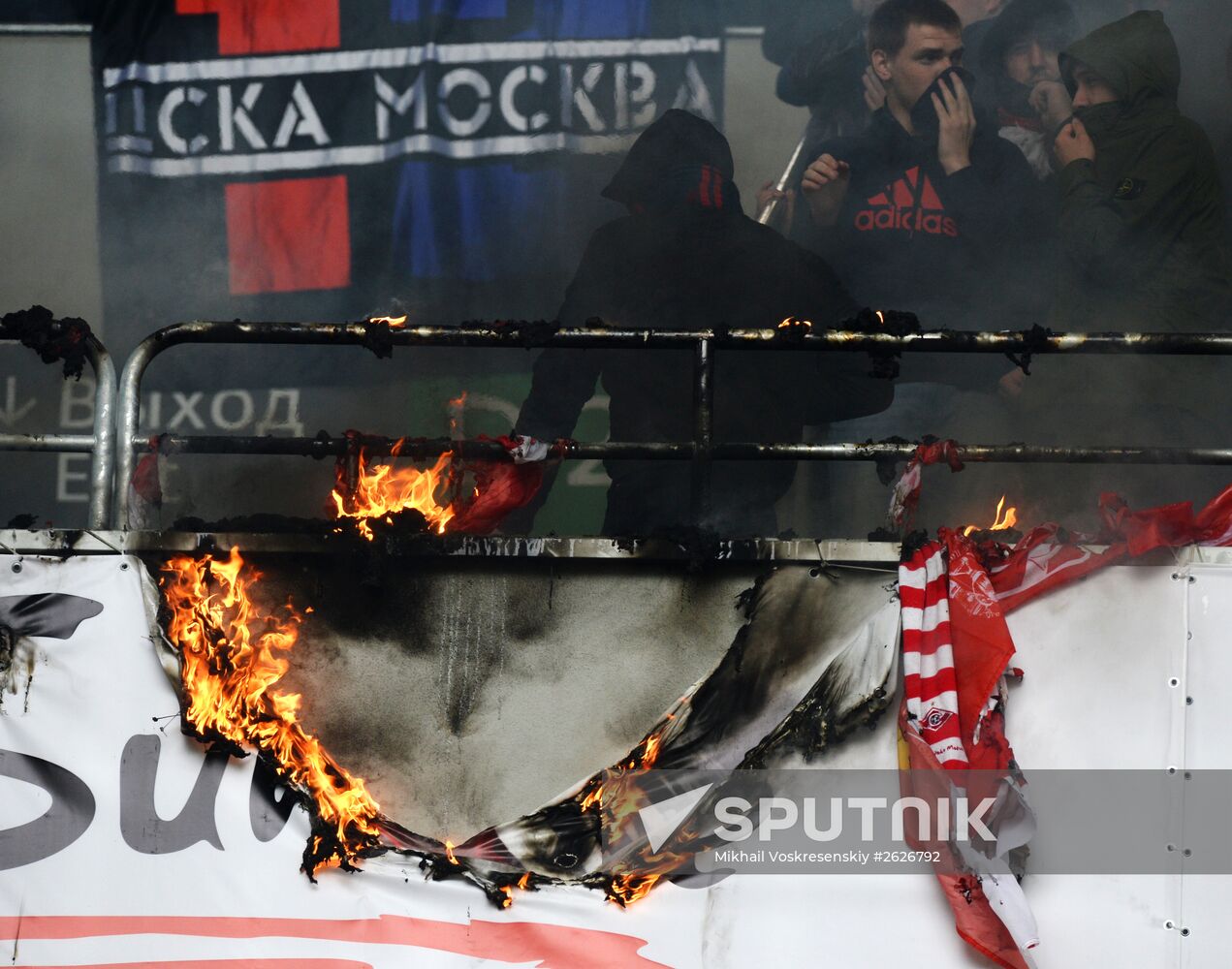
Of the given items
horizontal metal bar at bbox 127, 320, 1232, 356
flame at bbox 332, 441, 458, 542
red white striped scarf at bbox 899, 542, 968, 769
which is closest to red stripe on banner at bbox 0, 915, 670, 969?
red white striped scarf at bbox 899, 542, 968, 769

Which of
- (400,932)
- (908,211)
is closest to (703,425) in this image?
(400,932)

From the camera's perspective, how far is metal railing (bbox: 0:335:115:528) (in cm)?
314

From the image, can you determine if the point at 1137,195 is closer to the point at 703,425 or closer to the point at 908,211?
the point at 908,211

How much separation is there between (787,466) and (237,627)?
94.7 inches

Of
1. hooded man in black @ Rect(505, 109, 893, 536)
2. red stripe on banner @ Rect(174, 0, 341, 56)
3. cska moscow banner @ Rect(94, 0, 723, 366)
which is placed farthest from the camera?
red stripe on banner @ Rect(174, 0, 341, 56)

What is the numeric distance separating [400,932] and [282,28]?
171 inches

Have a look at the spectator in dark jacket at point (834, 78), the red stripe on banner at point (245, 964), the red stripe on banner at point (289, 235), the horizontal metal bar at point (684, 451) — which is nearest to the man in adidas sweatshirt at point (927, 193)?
the spectator in dark jacket at point (834, 78)

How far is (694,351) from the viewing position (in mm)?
3164

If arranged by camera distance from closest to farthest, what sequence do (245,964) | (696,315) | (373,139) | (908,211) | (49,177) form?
(245,964) → (696,315) → (908,211) → (373,139) → (49,177)

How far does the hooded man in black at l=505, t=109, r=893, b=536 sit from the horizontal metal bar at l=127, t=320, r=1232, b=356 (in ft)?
4.44

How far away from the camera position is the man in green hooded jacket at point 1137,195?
16.6 feet

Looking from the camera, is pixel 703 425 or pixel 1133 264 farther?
pixel 1133 264

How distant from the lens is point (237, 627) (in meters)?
3.11

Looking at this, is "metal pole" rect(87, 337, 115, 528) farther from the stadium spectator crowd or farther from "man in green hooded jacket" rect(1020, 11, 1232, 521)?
"man in green hooded jacket" rect(1020, 11, 1232, 521)
